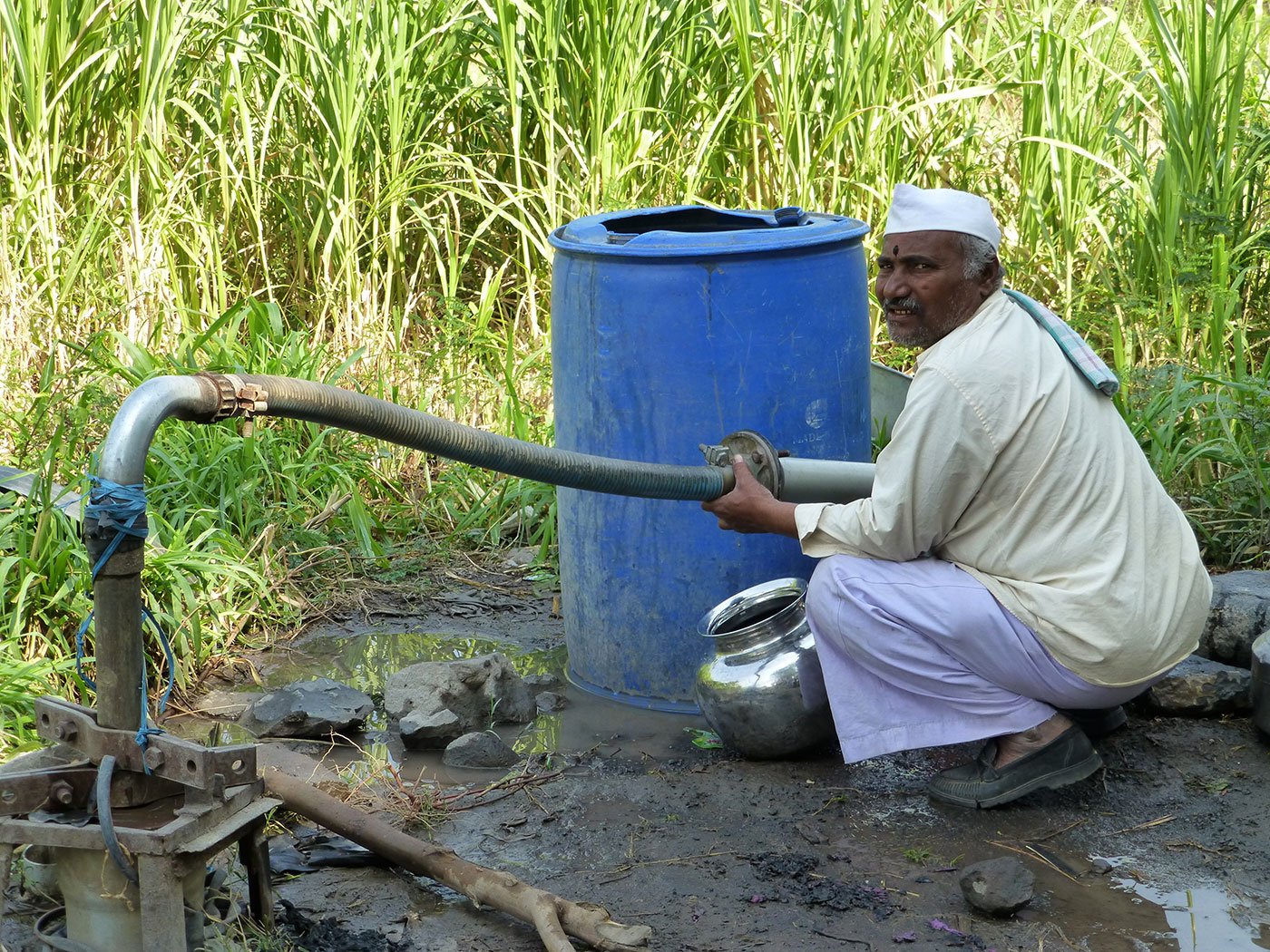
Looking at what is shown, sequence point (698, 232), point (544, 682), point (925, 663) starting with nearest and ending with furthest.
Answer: point (925, 663) < point (698, 232) < point (544, 682)

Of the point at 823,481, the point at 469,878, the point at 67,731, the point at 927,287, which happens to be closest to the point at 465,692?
the point at 469,878

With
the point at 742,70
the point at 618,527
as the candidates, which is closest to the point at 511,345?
the point at 742,70

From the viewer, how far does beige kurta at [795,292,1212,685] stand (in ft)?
8.78

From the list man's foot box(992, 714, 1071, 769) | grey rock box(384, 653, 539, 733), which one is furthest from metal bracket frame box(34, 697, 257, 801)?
man's foot box(992, 714, 1071, 769)

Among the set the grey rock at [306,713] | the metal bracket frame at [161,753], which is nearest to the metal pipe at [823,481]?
the grey rock at [306,713]

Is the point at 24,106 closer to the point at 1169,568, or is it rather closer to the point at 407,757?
the point at 407,757

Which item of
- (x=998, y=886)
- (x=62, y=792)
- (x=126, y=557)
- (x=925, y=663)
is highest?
(x=126, y=557)

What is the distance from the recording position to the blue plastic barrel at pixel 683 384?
121 inches

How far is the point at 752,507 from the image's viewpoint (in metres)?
2.88

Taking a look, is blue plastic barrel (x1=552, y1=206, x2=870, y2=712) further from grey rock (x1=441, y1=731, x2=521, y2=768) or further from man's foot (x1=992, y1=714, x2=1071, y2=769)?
man's foot (x1=992, y1=714, x2=1071, y2=769)

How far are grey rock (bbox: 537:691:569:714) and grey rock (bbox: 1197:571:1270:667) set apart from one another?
167 centimetres

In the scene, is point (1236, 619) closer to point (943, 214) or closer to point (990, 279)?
point (990, 279)

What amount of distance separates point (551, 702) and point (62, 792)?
1572 mm

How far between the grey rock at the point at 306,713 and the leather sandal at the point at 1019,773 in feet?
4.57
